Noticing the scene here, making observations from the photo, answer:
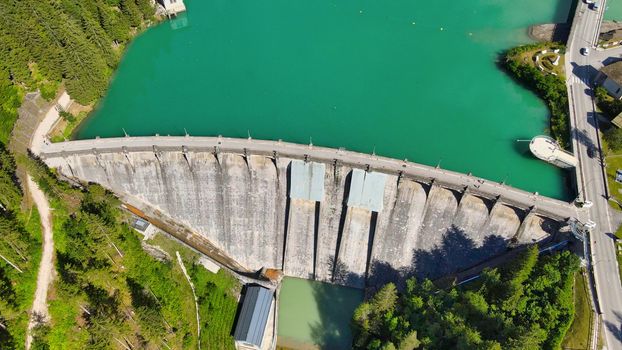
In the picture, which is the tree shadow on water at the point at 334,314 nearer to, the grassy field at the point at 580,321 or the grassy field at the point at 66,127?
the grassy field at the point at 580,321

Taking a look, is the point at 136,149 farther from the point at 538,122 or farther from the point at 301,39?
the point at 538,122

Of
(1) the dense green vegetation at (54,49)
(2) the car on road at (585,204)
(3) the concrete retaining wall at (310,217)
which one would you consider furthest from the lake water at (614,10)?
(1) the dense green vegetation at (54,49)

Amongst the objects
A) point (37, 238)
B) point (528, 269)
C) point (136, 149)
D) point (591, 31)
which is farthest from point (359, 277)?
point (591, 31)

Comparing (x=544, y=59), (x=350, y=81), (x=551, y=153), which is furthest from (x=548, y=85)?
(x=350, y=81)

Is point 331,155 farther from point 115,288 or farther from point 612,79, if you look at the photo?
point 612,79

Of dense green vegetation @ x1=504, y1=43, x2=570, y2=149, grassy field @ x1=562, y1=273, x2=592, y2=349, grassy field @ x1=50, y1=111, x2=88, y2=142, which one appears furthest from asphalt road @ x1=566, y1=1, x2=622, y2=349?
grassy field @ x1=50, y1=111, x2=88, y2=142
